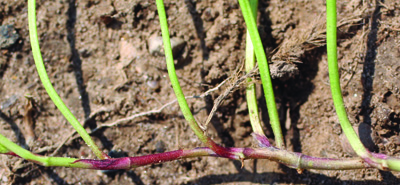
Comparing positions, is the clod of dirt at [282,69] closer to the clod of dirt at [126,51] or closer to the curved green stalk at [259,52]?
the curved green stalk at [259,52]

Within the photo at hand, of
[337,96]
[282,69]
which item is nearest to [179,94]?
[282,69]

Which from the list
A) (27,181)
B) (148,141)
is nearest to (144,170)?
(148,141)

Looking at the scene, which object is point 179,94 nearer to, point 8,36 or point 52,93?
point 52,93

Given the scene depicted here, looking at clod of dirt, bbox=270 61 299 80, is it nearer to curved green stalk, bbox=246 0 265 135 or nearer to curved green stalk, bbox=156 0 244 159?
curved green stalk, bbox=246 0 265 135

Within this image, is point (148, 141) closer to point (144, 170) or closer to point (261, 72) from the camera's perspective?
point (144, 170)

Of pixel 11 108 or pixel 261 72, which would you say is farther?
pixel 11 108

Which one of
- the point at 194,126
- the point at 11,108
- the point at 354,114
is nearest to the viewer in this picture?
the point at 194,126

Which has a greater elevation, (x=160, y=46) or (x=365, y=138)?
(x=160, y=46)

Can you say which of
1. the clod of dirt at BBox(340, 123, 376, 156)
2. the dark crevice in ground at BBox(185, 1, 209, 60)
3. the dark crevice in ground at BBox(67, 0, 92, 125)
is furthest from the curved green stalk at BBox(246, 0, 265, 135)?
the dark crevice in ground at BBox(67, 0, 92, 125)
